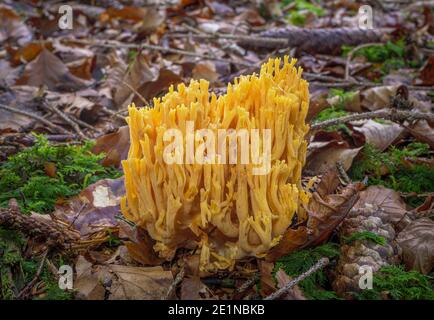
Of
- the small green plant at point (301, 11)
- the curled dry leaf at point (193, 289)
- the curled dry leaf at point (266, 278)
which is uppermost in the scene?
the small green plant at point (301, 11)

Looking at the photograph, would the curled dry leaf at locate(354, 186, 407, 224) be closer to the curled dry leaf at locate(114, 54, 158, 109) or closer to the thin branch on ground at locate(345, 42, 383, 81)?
the thin branch on ground at locate(345, 42, 383, 81)

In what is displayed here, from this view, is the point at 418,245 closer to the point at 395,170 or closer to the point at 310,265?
the point at 310,265

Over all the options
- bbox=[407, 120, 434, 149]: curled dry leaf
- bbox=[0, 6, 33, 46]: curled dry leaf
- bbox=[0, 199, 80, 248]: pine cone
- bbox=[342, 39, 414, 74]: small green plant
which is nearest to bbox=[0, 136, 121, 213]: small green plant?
bbox=[0, 199, 80, 248]: pine cone

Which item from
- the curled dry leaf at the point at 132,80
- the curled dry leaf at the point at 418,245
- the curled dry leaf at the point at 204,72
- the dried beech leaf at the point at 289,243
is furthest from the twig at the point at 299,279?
the curled dry leaf at the point at 204,72

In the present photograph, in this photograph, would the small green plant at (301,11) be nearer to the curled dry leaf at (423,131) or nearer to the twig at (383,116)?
the curled dry leaf at (423,131)

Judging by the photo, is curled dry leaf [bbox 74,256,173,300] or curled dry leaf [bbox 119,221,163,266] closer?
curled dry leaf [bbox 74,256,173,300]

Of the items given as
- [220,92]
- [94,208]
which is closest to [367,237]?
[94,208]
